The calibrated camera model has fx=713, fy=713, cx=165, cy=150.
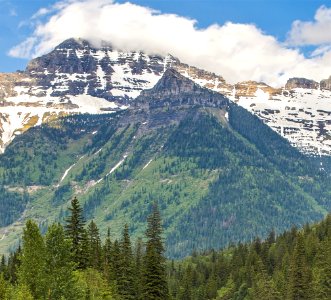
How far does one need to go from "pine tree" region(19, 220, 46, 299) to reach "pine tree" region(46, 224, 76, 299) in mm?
687

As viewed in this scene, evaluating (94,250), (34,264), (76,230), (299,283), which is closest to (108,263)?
(94,250)

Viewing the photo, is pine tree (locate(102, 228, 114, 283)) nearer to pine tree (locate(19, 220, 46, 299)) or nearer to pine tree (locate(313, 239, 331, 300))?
pine tree (locate(19, 220, 46, 299))

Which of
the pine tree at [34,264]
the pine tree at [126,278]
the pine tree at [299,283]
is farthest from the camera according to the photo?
the pine tree at [299,283]

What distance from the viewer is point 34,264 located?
3125 inches

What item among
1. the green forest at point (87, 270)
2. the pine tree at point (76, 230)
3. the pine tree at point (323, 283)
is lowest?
the pine tree at point (323, 283)

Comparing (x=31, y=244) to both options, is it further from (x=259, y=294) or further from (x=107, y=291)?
(x=259, y=294)

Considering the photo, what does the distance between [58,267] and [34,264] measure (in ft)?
9.08

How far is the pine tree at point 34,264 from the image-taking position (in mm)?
78188

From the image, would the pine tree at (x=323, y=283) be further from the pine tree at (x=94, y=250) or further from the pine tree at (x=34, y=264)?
the pine tree at (x=34, y=264)

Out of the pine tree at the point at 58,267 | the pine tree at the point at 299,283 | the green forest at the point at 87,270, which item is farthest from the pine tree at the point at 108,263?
the pine tree at the point at 299,283

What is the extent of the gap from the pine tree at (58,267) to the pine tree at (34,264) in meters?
0.69

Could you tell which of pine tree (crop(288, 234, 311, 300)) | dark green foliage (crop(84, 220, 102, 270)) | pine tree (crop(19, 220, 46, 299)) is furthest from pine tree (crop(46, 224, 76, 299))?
Answer: pine tree (crop(288, 234, 311, 300))

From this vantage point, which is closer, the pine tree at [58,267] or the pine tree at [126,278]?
the pine tree at [58,267]

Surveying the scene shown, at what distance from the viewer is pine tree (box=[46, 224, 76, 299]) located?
256 ft
